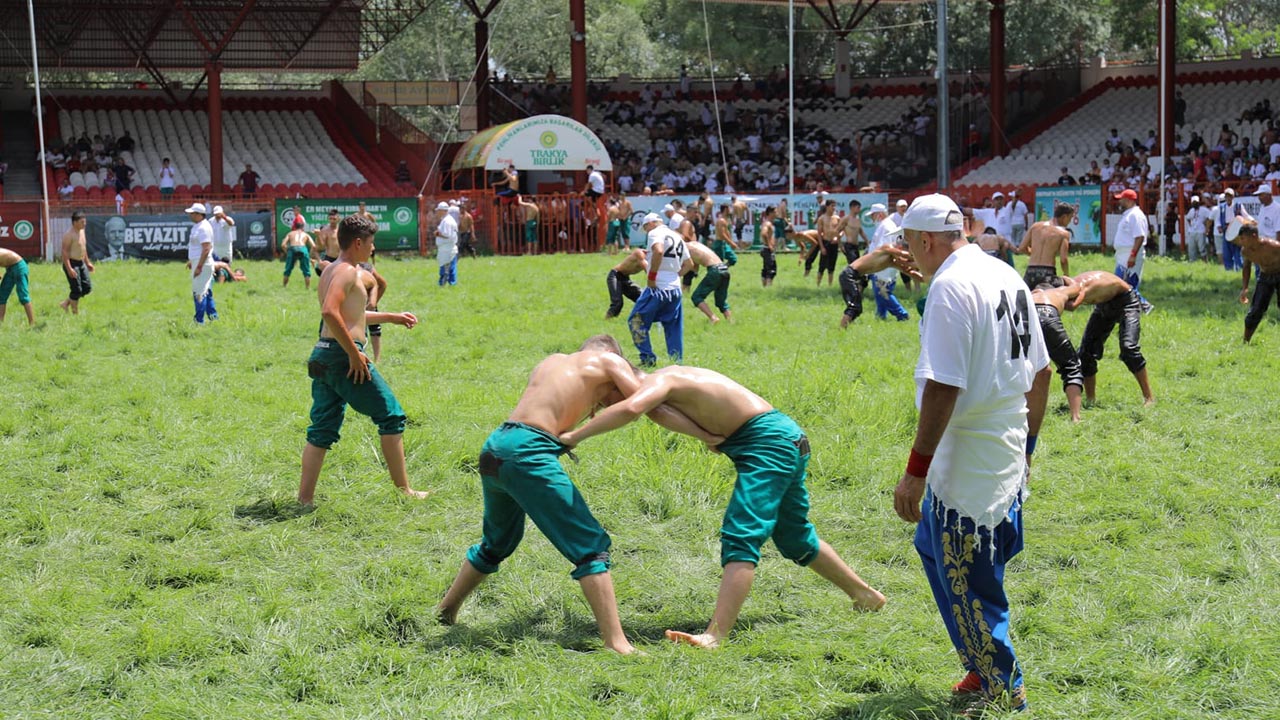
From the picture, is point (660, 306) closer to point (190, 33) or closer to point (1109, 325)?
point (1109, 325)

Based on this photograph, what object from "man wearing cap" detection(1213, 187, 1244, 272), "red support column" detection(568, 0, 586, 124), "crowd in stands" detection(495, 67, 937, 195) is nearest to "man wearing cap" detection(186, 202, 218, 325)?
"man wearing cap" detection(1213, 187, 1244, 272)

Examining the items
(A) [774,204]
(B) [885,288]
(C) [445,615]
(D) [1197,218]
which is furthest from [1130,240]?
(A) [774,204]

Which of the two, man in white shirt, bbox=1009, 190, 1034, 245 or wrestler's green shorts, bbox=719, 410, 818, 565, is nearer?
wrestler's green shorts, bbox=719, 410, 818, 565

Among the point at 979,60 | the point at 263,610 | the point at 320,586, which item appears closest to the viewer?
the point at 263,610

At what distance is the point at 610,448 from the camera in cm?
906

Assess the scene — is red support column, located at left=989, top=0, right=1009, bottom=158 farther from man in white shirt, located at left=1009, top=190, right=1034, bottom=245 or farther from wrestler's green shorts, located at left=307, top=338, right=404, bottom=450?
wrestler's green shorts, located at left=307, top=338, right=404, bottom=450

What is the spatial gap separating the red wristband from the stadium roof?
3490cm

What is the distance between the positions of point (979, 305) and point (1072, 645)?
196cm

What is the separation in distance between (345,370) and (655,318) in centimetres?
581

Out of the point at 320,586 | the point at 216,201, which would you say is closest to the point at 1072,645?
the point at 320,586

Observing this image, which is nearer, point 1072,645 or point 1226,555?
point 1072,645

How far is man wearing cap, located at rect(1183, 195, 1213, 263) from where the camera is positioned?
26078 millimetres

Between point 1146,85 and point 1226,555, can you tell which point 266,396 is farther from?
point 1146,85

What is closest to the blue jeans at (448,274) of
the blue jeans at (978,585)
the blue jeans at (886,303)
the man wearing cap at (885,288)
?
the man wearing cap at (885,288)
